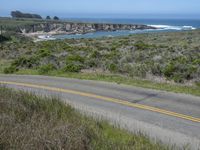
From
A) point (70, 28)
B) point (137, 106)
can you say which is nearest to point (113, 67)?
point (137, 106)

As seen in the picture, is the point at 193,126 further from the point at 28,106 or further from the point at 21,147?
the point at 21,147

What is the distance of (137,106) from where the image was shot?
12586 millimetres

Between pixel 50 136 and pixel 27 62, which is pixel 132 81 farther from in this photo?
pixel 50 136

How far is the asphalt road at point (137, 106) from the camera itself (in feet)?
31.3

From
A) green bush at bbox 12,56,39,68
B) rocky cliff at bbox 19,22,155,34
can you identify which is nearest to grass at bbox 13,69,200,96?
green bush at bbox 12,56,39,68

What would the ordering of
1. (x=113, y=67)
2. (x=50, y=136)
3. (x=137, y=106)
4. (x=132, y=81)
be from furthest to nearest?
1. (x=113, y=67)
2. (x=132, y=81)
3. (x=137, y=106)
4. (x=50, y=136)

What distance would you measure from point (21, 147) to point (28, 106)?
3.26 metres

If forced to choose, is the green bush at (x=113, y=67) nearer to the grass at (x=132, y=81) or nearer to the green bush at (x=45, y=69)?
the grass at (x=132, y=81)

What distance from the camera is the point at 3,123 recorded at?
19.7 feet

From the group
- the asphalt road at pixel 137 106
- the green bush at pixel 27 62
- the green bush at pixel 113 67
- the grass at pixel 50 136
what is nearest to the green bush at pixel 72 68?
the green bush at pixel 113 67

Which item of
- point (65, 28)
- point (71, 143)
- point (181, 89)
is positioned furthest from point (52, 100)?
point (65, 28)

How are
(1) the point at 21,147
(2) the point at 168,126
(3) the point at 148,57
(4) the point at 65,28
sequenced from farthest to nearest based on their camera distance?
(4) the point at 65,28
(3) the point at 148,57
(2) the point at 168,126
(1) the point at 21,147

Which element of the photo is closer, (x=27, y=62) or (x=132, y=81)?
(x=132, y=81)

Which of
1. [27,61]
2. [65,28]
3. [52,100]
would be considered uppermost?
[52,100]
